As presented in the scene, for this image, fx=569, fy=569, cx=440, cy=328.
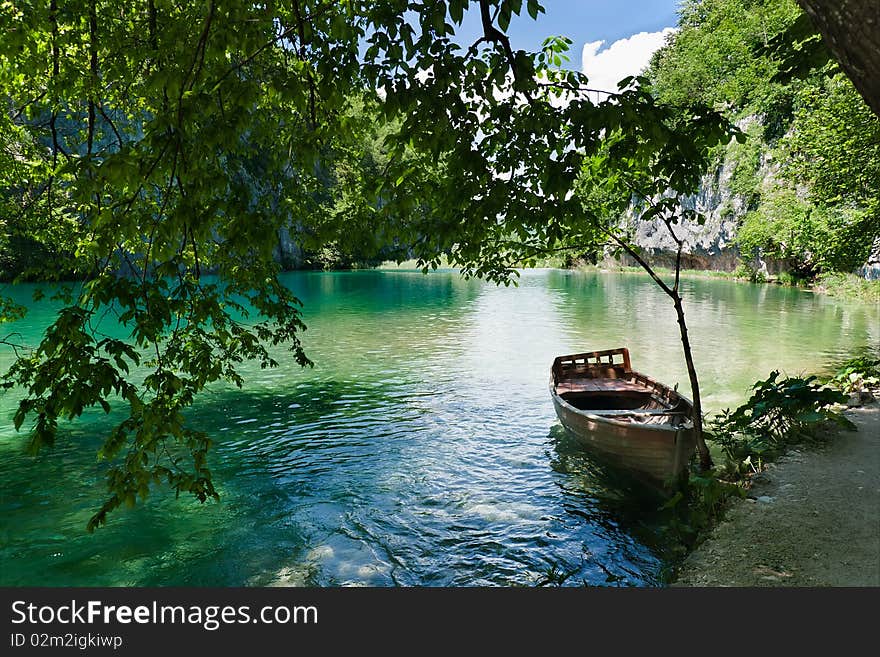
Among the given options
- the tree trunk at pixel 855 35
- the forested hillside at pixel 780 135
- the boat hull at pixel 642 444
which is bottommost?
the boat hull at pixel 642 444

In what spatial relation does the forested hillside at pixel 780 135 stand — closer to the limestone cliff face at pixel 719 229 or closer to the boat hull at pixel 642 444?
the limestone cliff face at pixel 719 229

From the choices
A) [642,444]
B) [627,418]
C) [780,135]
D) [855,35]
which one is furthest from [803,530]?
[780,135]

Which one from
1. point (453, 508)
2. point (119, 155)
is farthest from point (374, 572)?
point (119, 155)

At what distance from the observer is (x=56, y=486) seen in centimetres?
855

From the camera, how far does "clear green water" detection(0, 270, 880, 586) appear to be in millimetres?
6457

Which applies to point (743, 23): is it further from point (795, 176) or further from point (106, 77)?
point (106, 77)

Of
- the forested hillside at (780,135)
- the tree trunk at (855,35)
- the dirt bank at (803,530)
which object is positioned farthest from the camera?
the forested hillside at (780,135)

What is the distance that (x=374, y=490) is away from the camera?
8.64 metres

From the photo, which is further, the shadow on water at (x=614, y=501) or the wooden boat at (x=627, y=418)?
the wooden boat at (x=627, y=418)

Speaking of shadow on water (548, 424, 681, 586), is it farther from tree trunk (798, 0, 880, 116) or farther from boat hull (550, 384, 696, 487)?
tree trunk (798, 0, 880, 116)

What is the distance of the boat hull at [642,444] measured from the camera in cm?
748

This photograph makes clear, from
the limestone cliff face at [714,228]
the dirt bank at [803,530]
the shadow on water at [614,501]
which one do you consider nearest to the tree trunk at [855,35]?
the dirt bank at [803,530]

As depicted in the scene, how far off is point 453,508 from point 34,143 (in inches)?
354

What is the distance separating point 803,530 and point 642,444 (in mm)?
2460
